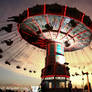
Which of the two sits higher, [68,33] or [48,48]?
[68,33]

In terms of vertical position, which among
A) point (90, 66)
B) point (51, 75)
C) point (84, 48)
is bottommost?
point (51, 75)

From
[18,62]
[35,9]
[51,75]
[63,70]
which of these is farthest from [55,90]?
[18,62]

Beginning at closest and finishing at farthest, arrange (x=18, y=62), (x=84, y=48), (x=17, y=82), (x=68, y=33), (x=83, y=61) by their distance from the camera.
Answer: (x=68, y=33)
(x=84, y=48)
(x=18, y=62)
(x=83, y=61)
(x=17, y=82)

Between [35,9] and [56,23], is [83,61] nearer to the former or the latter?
[56,23]

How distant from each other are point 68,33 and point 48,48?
4840 millimetres

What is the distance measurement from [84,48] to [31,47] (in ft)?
42.0

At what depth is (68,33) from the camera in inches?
850

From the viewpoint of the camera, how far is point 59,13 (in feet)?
55.1

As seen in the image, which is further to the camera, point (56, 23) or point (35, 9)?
point (56, 23)

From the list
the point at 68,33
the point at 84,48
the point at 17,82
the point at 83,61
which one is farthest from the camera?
the point at 17,82

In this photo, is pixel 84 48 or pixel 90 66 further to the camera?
pixel 90 66

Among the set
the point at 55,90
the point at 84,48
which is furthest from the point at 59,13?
the point at 84,48

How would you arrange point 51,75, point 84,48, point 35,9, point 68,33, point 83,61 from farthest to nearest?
point 83,61
point 84,48
point 68,33
point 51,75
point 35,9

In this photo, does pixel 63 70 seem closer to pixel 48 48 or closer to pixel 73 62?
pixel 48 48
